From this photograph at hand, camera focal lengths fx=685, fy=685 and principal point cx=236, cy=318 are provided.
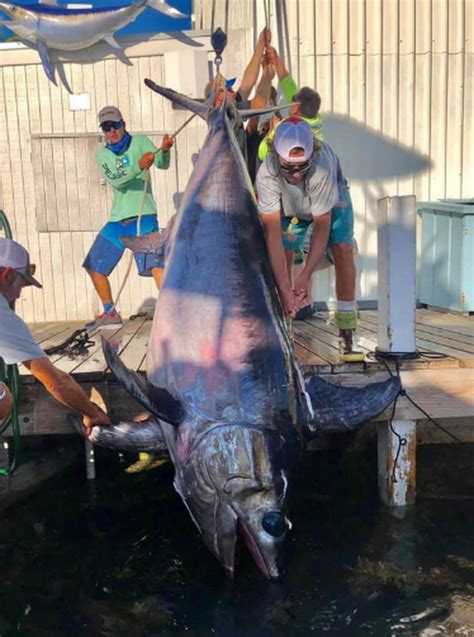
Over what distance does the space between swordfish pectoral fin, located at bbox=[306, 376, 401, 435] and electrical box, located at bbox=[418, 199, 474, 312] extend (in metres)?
2.96

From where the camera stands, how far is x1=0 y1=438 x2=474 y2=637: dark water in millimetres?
2783

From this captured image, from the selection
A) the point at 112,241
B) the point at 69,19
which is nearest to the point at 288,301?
the point at 112,241

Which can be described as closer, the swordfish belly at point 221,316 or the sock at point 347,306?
the swordfish belly at point 221,316

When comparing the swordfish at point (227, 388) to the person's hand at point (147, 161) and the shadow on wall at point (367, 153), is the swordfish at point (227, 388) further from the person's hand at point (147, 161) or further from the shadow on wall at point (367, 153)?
the shadow on wall at point (367, 153)

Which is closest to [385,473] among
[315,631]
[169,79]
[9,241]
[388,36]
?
[315,631]

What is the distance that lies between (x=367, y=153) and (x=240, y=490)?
4.37 meters

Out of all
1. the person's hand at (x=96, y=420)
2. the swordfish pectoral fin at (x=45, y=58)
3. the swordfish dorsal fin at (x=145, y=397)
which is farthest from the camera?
the swordfish pectoral fin at (x=45, y=58)

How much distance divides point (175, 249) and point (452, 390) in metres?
1.72

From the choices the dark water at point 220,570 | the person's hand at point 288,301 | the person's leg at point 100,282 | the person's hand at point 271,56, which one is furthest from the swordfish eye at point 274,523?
the person's hand at point 271,56

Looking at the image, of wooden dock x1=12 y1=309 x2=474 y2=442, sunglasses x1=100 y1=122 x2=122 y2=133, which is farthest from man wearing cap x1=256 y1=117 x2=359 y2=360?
sunglasses x1=100 y1=122 x2=122 y2=133

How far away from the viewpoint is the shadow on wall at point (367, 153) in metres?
6.27

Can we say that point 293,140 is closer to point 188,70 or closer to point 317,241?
point 317,241

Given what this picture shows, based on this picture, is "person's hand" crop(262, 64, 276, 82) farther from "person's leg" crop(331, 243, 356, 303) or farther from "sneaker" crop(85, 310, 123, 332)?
"sneaker" crop(85, 310, 123, 332)

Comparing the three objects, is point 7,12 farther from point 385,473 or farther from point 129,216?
point 385,473
